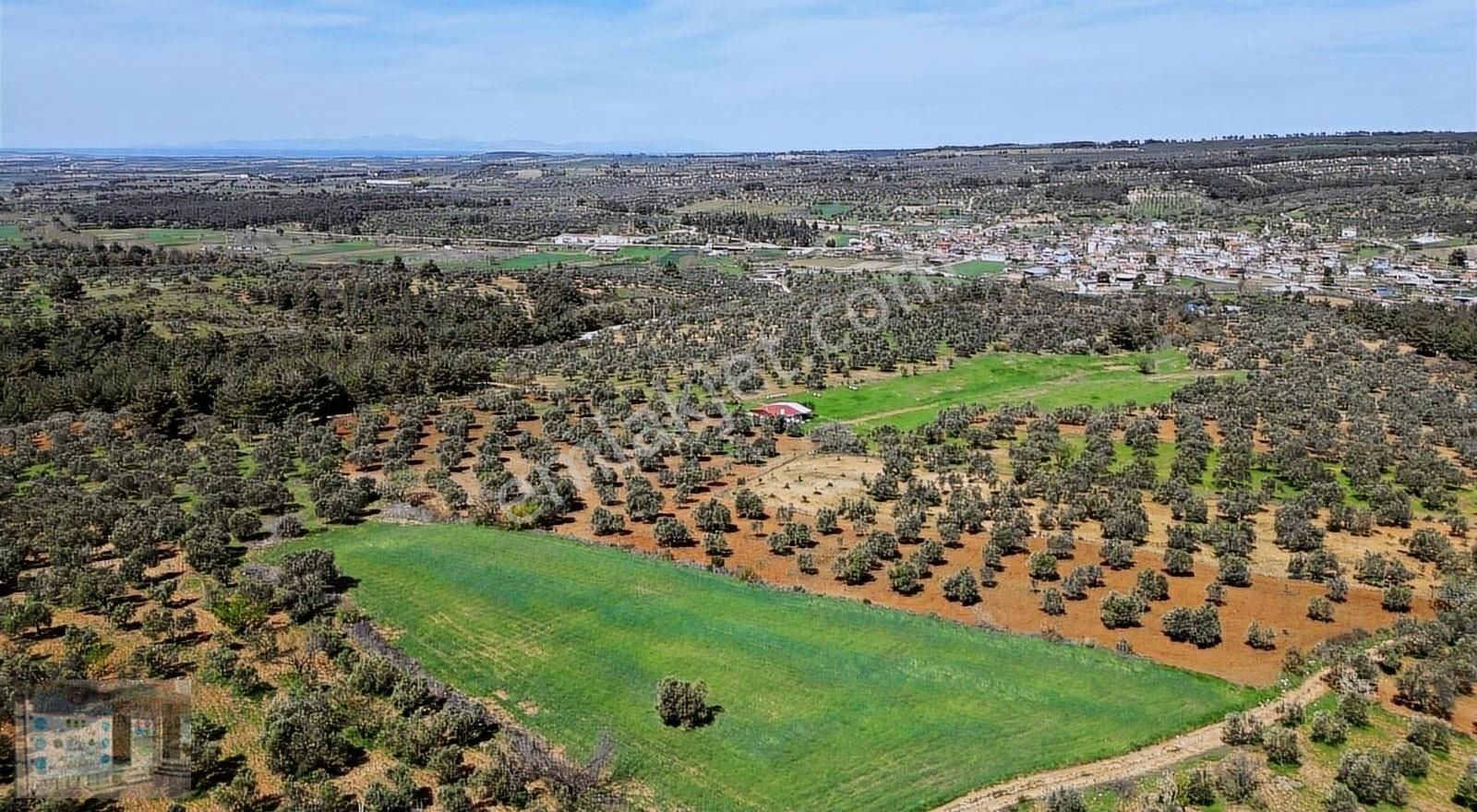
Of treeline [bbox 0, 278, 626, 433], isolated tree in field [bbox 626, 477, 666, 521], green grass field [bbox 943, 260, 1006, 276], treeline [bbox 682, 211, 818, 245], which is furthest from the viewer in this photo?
treeline [bbox 682, 211, 818, 245]

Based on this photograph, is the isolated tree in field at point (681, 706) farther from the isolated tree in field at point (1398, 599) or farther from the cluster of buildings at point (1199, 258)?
the cluster of buildings at point (1199, 258)

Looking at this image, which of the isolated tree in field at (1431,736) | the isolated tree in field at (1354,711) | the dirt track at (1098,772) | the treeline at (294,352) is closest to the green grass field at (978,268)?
the treeline at (294,352)

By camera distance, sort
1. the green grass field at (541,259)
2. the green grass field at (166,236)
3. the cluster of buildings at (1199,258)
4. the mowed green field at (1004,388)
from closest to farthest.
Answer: the mowed green field at (1004,388) → the cluster of buildings at (1199,258) → the green grass field at (541,259) → the green grass field at (166,236)

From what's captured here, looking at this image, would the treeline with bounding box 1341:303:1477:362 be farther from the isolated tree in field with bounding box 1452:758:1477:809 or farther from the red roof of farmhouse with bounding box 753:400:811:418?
the isolated tree in field with bounding box 1452:758:1477:809

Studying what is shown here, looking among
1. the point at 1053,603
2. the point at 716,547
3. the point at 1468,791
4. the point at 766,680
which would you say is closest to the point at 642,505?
the point at 716,547

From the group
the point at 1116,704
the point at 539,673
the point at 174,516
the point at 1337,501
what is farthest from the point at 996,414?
the point at 174,516

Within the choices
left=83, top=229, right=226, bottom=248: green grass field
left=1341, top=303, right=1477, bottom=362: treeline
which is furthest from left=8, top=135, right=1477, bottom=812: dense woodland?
left=83, top=229, right=226, bottom=248: green grass field
